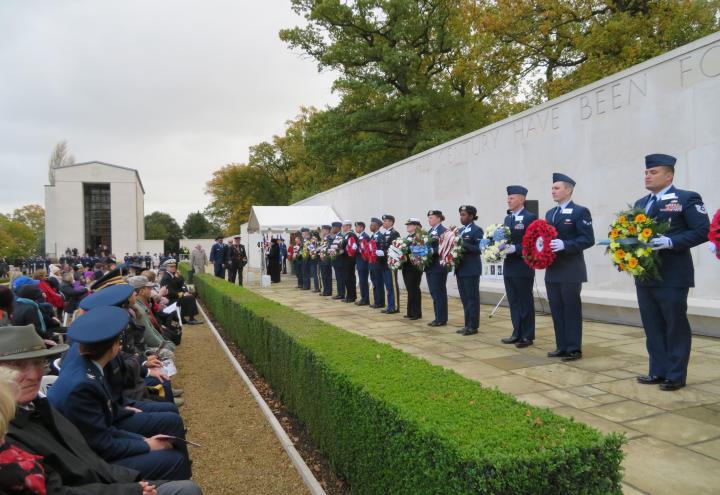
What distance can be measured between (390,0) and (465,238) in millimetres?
22898

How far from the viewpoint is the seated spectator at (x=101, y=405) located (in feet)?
8.89

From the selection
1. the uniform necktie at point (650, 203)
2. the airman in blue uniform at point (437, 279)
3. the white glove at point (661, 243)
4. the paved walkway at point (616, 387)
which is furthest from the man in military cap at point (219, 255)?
the white glove at point (661, 243)

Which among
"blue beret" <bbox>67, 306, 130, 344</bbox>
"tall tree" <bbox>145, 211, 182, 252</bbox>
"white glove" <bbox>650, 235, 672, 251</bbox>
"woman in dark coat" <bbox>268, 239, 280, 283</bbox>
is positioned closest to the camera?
"blue beret" <bbox>67, 306, 130, 344</bbox>

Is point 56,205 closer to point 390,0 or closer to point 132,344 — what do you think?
point 390,0

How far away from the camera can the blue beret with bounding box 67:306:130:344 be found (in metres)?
2.86

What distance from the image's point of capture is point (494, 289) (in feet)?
36.9

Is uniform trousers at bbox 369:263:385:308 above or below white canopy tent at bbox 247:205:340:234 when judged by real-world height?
below

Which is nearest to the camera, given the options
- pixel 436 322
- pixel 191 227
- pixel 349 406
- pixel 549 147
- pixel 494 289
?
pixel 349 406

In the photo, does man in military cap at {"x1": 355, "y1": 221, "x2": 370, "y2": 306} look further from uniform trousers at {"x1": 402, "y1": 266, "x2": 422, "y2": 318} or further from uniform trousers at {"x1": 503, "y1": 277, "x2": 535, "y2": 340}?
uniform trousers at {"x1": 503, "y1": 277, "x2": 535, "y2": 340}

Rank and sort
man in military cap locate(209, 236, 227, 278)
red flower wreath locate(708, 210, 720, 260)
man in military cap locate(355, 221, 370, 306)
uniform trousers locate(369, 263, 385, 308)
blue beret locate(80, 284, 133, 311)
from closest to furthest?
blue beret locate(80, 284, 133, 311), red flower wreath locate(708, 210, 720, 260), uniform trousers locate(369, 263, 385, 308), man in military cap locate(355, 221, 370, 306), man in military cap locate(209, 236, 227, 278)

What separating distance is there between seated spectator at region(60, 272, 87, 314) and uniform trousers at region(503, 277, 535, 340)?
8472mm

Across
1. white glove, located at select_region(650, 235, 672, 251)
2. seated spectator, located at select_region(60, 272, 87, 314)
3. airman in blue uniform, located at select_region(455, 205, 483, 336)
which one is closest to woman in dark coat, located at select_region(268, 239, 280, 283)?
seated spectator, located at select_region(60, 272, 87, 314)

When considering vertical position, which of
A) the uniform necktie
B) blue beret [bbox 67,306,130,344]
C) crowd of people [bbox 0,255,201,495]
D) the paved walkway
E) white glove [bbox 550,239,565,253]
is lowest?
the paved walkway

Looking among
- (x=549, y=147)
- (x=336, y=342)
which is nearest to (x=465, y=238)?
(x=549, y=147)
